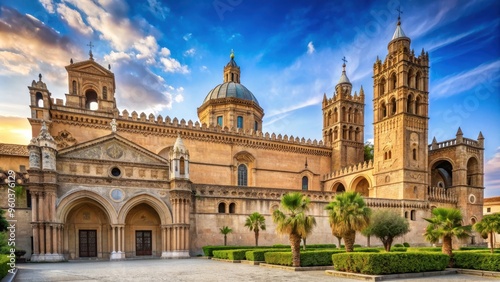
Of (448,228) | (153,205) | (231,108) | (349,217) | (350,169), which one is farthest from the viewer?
(231,108)

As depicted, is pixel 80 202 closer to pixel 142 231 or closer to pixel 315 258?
pixel 142 231

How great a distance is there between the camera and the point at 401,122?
37.2m

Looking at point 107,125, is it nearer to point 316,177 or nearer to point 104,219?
point 104,219

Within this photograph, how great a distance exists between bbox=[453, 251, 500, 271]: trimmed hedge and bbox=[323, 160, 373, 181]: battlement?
911 inches

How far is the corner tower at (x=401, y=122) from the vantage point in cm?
3672

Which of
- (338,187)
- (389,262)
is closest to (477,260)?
(389,262)

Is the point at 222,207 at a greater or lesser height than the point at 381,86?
lesser

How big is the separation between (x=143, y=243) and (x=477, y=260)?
23053 millimetres

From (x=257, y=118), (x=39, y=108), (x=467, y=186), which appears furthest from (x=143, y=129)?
(x=467, y=186)

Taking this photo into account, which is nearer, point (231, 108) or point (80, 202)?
point (80, 202)

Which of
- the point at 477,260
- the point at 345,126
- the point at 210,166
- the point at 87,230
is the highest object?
the point at 345,126

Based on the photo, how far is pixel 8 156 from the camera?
3002cm

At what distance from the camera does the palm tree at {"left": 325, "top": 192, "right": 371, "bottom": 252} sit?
17984mm

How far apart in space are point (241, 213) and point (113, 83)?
19633mm
